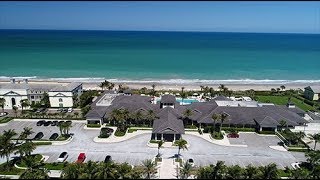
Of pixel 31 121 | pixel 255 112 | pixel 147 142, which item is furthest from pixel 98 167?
pixel 255 112

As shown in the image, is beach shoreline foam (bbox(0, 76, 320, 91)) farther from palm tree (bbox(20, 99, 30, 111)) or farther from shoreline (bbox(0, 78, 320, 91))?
palm tree (bbox(20, 99, 30, 111))

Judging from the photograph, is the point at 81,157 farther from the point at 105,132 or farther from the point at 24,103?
the point at 24,103

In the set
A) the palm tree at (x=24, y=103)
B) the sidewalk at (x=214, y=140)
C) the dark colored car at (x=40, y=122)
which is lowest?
the sidewalk at (x=214, y=140)

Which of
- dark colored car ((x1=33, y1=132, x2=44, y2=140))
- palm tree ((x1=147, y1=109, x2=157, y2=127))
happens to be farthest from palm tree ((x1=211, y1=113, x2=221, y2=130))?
dark colored car ((x1=33, y1=132, x2=44, y2=140))

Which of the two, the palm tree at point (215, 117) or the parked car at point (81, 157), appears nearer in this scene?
the parked car at point (81, 157)

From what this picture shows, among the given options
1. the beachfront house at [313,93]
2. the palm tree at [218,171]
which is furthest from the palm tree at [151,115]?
the beachfront house at [313,93]

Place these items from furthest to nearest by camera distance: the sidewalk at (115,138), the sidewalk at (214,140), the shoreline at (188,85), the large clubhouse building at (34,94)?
1. the shoreline at (188,85)
2. the large clubhouse building at (34,94)
3. the sidewalk at (115,138)
4. the sidewalk at (214,140)

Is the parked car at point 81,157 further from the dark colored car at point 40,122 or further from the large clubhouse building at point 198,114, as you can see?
the dark colored car at point 40,122

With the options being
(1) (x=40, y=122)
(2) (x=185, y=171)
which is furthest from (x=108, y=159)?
(1) (x=40, y=122)
